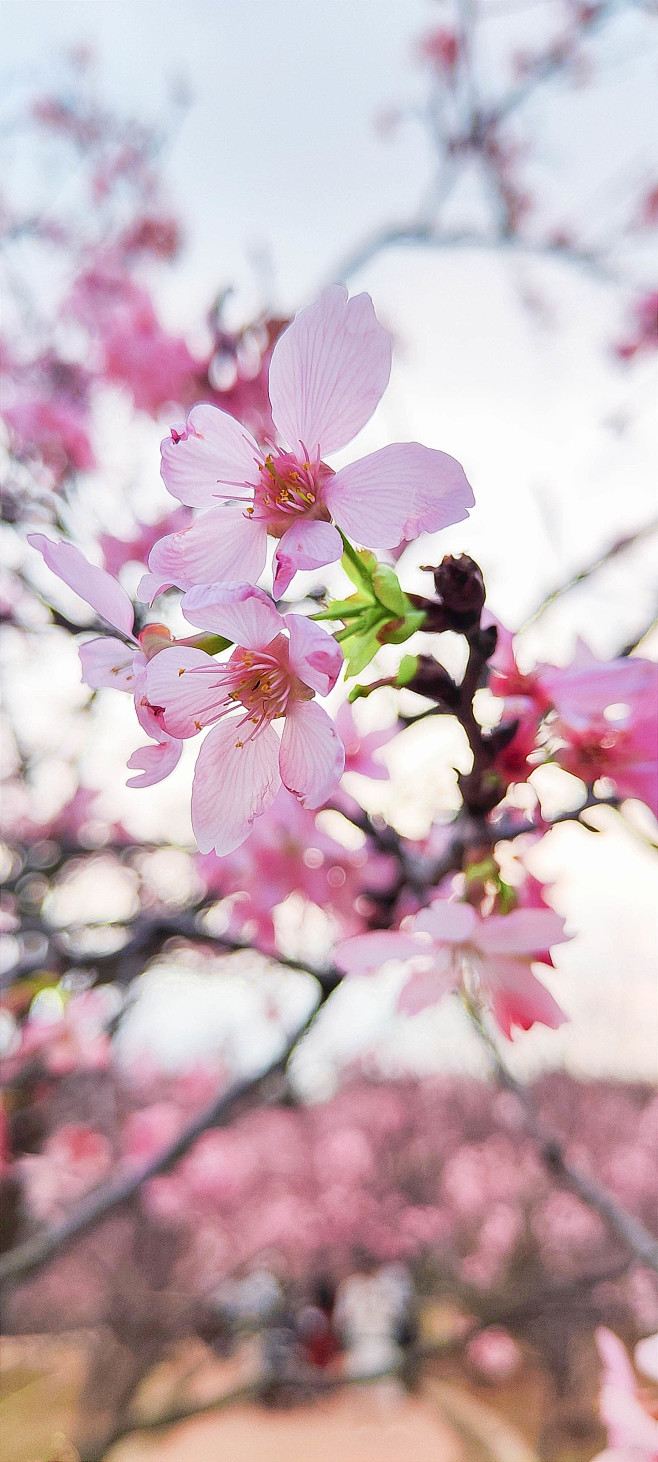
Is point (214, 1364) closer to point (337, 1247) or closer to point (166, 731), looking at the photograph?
point (337, 1247)

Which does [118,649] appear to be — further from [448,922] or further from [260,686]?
[448,922]

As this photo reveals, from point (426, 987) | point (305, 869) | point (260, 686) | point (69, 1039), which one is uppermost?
point (260, 686)

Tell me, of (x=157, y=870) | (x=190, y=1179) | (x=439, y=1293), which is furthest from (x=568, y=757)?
(x=439, y=1293)

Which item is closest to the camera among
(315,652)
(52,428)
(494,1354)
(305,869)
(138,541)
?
(315,652)

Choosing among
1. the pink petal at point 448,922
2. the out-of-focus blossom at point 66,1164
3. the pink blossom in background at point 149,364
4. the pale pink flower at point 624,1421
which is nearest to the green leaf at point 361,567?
the pink petal at point 448,922

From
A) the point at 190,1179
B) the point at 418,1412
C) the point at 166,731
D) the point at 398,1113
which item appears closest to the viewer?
the point at 166,731

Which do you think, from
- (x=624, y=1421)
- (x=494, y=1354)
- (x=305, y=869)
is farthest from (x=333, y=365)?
(x=494, y=1354)

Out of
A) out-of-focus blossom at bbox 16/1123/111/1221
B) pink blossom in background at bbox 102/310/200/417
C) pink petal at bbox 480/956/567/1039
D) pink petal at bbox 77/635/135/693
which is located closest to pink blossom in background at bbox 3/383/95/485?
pink blossom in background at bbox 102/310/200/417
